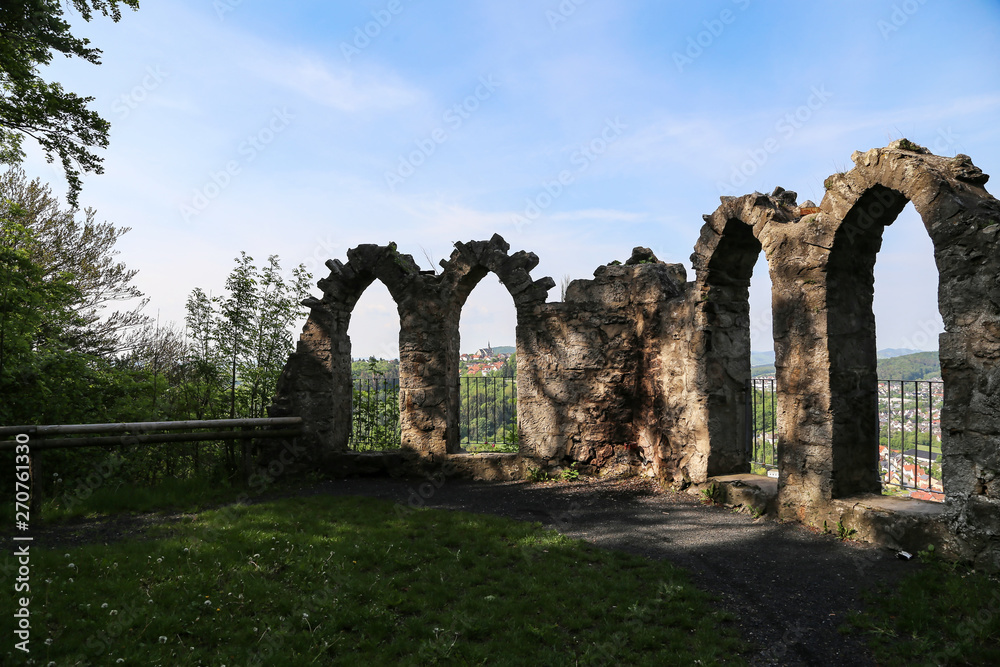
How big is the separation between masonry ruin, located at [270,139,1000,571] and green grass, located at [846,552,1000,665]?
41 centimetres

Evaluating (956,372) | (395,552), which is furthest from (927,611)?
(395,552)

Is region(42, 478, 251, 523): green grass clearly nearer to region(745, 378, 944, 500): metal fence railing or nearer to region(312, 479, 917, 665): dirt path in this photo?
region(312, 479, 917, 665): dirt path

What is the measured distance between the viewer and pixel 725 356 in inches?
273

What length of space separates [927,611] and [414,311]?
264 inches

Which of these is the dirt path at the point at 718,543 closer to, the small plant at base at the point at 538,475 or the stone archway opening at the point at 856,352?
the small plant at base at the point at 538,475

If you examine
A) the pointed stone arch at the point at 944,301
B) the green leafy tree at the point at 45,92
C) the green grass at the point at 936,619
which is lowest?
the green grass at the point at 936,619

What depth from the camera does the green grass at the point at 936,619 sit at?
120 inches

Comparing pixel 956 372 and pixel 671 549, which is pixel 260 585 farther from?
pixel 956 372

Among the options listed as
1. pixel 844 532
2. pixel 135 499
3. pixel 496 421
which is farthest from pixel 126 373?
pixel 844 532

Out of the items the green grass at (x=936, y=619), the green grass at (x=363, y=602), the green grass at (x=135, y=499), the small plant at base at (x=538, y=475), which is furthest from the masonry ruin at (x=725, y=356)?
the green grass at (x=363, y=602)

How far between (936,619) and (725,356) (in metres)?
3.80

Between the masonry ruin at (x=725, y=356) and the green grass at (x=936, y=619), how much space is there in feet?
1.36

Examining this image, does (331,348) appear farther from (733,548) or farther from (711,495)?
(733,548)

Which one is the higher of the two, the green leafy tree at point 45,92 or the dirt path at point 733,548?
the green leafy tree at point 45,92
